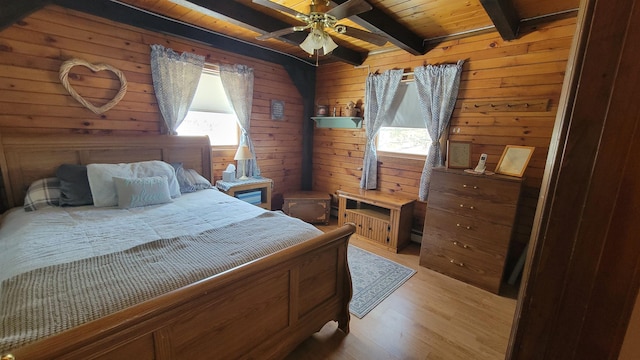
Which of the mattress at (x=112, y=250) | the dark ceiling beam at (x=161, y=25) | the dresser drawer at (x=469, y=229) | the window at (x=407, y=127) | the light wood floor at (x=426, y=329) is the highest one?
the dark ceiling beam at (x=161, y=25)

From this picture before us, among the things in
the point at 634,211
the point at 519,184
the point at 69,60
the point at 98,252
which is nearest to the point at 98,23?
the point at 69,60

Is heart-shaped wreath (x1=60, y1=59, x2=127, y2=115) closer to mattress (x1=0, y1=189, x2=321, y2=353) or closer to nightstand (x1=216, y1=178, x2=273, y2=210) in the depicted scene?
mattress (x1=0, y1=189, x2=321, y2=353)

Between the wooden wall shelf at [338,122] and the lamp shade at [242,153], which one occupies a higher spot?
the wooden wall shelf at [338,122]

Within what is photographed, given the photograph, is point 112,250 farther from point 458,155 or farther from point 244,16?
point 458,155

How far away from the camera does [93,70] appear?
247 cm

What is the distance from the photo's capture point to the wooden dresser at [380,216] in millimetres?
3109

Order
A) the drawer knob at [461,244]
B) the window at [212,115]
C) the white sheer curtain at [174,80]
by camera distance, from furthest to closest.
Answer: the window at [212,115] → the white sheer curtain at [174,80] → the drawer knob at [461,244]

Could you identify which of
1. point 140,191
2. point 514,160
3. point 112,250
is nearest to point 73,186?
point 140,191

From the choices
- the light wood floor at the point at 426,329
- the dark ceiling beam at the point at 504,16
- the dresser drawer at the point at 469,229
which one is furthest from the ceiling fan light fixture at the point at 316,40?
the light wood floor at the point at 426,329

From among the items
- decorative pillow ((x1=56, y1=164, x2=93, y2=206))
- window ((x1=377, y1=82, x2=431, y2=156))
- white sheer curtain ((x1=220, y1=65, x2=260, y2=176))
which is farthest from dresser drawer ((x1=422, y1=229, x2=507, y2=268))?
decorative pillow ((x1=56, y1=164, x2=93, y2=206))

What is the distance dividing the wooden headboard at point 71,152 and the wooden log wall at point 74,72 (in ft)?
0.50

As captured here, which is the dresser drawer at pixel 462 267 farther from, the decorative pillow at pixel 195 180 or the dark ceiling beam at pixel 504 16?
the decorative pillow at pixel 195 180

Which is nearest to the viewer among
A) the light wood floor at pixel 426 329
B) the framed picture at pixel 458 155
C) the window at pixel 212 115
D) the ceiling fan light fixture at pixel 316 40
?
the light wood floor at pixel 426 329

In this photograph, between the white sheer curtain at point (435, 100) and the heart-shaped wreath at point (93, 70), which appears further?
the white sheer curtain at point (435, 100)
